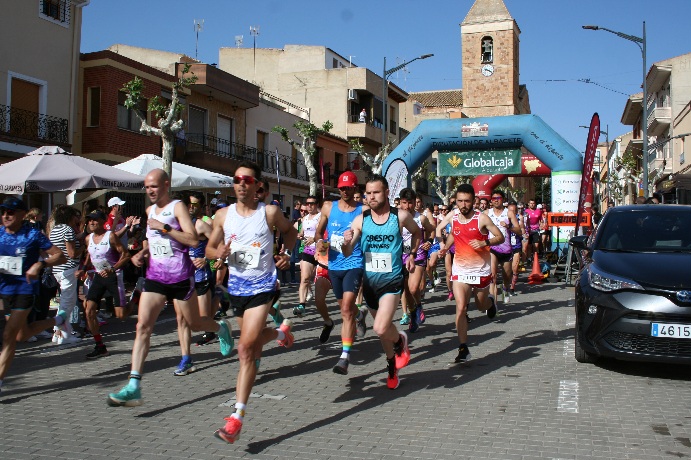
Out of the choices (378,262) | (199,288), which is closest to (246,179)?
(378,262)

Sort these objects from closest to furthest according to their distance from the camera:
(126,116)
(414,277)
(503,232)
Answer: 1. (414,277)
2. (503,232)
3. (126,116)

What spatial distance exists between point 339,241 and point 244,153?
28.2 m

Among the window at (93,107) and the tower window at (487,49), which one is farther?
the tower window at (487,49)

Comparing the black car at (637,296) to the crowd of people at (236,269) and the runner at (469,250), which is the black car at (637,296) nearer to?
the runner at (469,250)

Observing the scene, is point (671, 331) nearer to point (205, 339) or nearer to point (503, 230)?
point (205, 339)

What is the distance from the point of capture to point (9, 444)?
15.3 ft

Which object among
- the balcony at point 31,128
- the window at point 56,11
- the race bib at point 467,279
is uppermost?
the window at point 56,11

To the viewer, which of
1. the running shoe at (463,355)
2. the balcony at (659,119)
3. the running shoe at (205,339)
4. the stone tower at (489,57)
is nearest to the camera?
the running shoe at (463,355)

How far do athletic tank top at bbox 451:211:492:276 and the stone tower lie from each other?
68.6 metres

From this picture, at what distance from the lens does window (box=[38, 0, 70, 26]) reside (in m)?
23.0

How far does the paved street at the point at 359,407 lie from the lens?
4617 millimetres

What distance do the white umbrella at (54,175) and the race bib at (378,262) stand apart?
702 centimetres

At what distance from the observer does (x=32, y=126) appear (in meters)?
22.3

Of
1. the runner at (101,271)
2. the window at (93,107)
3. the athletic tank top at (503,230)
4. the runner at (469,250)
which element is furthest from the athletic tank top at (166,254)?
the window at (93,107)
